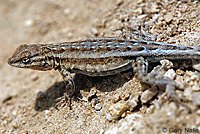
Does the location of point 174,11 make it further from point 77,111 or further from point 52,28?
point 52,28

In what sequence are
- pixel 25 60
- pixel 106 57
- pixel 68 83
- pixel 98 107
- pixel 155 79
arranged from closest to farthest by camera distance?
pixel 155 79 → pixel 106 57 → pixel 98 107 → pixel 68 83 → pixel 25 60

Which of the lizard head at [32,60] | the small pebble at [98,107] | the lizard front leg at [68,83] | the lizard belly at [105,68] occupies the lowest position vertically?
the small pebble at [98,107]

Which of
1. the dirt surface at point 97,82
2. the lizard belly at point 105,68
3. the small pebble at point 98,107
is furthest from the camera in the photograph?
the small pebble at point 98,107

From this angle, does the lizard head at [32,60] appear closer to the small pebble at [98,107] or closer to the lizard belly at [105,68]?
the lizard belly at [105,68]

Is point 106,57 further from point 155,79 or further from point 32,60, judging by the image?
point 32,60

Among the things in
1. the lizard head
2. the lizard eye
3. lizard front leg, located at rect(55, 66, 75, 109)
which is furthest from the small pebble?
the lizard eye

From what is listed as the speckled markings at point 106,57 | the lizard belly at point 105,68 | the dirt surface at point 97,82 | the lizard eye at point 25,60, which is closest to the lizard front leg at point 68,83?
the speckled markings at point 106,57

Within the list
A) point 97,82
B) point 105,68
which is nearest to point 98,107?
point 97,82
